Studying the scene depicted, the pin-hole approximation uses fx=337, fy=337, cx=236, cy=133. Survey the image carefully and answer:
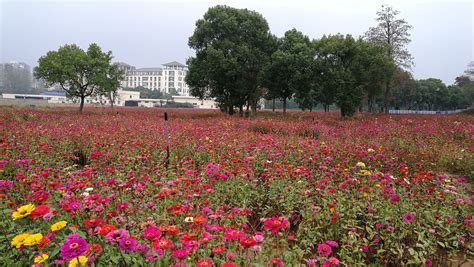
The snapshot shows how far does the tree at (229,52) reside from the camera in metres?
24.5

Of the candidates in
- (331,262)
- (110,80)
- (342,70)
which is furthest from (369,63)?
(331,262)

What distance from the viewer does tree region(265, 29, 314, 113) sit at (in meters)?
24.3

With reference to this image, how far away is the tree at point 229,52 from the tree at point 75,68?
7.35 metres

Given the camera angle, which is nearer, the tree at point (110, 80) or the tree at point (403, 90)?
the tree at point (110, 80)

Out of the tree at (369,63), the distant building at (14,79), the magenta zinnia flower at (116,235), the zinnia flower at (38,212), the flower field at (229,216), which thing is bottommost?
the flower field at (229,216)

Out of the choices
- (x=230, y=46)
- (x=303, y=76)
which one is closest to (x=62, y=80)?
(x=230, y=46)

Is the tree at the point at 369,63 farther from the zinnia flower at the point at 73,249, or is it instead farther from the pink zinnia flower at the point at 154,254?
the zinnia flower at the point at 73,249

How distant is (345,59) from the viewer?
25.5 meters

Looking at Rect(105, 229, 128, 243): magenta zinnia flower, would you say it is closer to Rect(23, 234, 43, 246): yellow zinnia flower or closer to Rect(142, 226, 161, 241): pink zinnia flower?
Rect(142, 226, 161, 241): pink zinnia flower

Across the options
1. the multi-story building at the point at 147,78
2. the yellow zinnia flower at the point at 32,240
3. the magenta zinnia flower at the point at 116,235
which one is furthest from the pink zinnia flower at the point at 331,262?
the multi-story building at the point at 147,78

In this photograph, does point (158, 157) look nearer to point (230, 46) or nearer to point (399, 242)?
point (399, 242)

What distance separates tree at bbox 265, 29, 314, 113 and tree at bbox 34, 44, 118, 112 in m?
13.6

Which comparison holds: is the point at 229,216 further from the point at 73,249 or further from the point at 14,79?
the point at 14,79

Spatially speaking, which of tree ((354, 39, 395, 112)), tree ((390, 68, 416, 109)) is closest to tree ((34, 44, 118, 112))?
tree ((354, 39, 395, 112))
